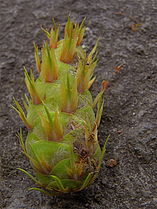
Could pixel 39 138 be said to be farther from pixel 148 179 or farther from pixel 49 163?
pixel 148 179

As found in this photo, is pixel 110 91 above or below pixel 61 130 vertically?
below

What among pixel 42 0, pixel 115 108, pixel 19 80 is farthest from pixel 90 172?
pixel 42 0

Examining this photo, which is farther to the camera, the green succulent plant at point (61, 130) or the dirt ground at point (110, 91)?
the dirt ground at point (110, 91)

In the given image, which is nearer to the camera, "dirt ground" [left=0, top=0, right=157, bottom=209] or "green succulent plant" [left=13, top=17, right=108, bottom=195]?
"green succulent plant" [left=13, top=17, right=108, bottom=195]

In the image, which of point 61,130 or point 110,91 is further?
point 110,91
